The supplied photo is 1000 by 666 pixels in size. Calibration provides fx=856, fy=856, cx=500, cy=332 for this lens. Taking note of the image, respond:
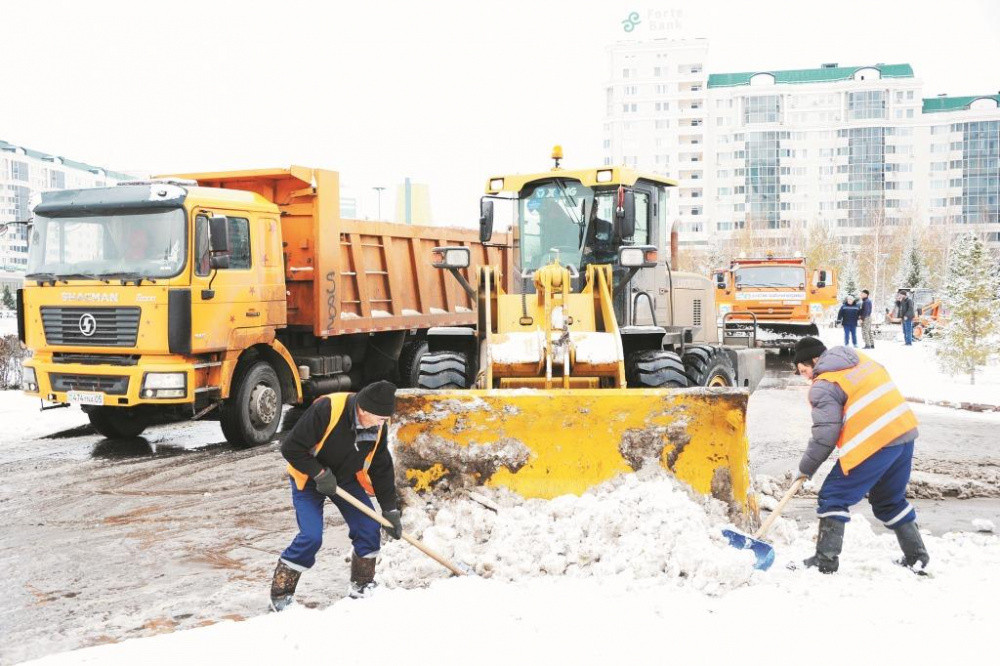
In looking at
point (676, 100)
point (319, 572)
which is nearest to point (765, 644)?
point (319, 572)

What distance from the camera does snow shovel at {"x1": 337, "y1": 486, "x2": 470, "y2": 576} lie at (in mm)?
4340

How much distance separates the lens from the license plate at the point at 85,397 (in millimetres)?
8422

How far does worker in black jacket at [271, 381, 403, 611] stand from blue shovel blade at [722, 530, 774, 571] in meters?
1.88

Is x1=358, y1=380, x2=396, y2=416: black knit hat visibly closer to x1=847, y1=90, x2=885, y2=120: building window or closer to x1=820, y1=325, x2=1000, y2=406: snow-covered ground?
x1=820, y1=325, x2=1000, y2=406: snow-covered ground

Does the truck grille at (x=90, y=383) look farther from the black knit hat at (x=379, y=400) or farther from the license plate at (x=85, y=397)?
the black knit hat at (x=379, y=400)

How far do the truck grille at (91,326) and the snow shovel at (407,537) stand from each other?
4858 mm

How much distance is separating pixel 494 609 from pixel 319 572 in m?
1.41

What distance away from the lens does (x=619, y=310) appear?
7609 millimetres

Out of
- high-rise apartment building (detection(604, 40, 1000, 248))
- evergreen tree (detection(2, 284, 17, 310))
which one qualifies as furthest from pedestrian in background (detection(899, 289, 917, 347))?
high-rise apartment building (detection(604, 40, 1000, 248))

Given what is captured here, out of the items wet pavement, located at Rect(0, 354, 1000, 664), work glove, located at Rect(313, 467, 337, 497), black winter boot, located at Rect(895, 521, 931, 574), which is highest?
work glove, located at Rect(313, 467, 337, 497)

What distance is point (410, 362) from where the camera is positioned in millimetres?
12461

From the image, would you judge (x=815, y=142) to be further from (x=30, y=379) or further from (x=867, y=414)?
(x=867, y=414)

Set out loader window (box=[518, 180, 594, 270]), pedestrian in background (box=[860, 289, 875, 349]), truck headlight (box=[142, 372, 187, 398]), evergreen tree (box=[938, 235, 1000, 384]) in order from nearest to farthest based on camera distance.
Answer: loader window (box=[518, 180, 594, 270]), truck headlight (box=[142, 372, 187, 398]), evergreen tree (box=[938, 235, 1000, 384]), pedestrian in background (box=[860, 289, 875, 349])

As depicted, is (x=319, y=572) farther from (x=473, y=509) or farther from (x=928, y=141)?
(x=928, y=141)
